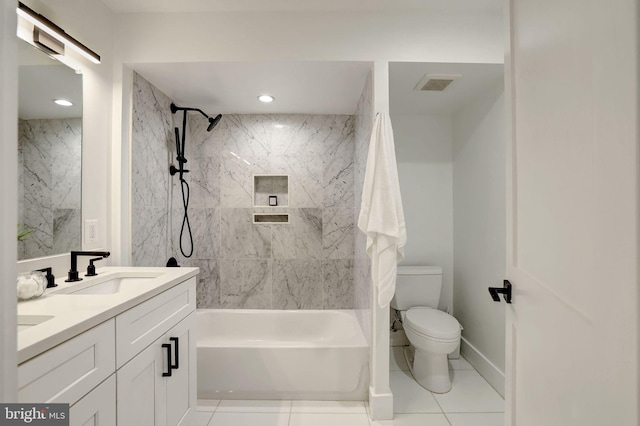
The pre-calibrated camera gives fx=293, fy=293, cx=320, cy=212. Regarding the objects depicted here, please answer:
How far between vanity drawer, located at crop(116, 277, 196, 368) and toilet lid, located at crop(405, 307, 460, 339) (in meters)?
1.56

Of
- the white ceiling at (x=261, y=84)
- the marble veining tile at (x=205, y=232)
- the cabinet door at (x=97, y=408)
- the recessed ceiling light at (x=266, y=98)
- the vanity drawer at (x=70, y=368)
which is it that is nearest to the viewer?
the vanity drawer at (x=70, y=368)

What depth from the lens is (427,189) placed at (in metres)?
2.82

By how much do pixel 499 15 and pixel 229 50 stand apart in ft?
5.55

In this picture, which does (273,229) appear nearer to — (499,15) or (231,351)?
(231,351)

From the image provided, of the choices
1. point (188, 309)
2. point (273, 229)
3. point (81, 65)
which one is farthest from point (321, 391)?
point (81, 65)

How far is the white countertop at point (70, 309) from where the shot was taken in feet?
2.34

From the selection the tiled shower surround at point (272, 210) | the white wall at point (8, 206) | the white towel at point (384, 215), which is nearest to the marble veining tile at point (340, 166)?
the tiled shower surround at point (272, 210)

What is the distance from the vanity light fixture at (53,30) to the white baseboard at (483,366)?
3257 mm

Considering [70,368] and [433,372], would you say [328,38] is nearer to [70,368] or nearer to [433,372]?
[70,368]

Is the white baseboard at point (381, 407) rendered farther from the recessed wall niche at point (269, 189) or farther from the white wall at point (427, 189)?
the recessed wall niche at point (269, 189)

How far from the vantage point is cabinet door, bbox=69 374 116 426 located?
0.81m

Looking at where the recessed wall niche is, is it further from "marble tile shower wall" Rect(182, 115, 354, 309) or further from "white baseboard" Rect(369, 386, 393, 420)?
"white baseboard" Rect(369, 386, 393, 420)

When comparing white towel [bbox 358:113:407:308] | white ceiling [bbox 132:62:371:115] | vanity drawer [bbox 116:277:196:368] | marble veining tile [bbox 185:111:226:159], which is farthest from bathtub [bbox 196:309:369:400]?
white ceiling [bbox 132:62:371:115]

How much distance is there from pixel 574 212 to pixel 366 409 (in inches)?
70.6
